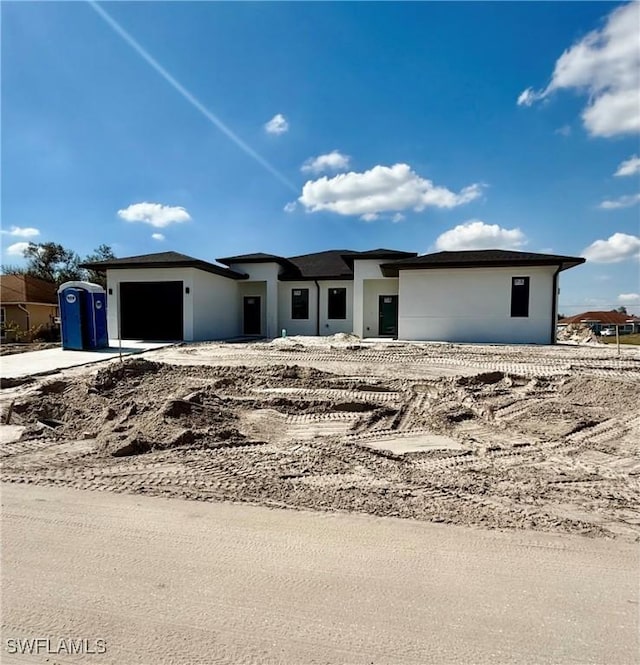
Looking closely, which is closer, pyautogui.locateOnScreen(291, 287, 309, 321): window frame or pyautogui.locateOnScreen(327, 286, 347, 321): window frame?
pyautogui.locateOnScreen(327, 286, 347, 321): window frame

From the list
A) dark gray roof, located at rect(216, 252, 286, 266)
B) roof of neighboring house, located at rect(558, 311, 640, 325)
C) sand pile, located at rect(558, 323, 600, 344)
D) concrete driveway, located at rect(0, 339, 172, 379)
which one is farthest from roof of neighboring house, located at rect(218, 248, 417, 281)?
roof of neighboring house, located at rect(558, 311, 640, 325)

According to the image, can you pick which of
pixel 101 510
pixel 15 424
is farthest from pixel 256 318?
pixel 101 510

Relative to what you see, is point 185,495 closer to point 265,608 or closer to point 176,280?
point 265,608

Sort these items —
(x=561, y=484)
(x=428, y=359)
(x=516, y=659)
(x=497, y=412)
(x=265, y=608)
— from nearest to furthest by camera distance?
(x=516, y=659) → (x=265, y=608) → (x=561, y=484) → (x=497, y=412) → (x=428, y=359)

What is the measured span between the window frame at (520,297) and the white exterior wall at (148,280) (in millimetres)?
13157

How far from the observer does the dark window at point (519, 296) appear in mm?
16547

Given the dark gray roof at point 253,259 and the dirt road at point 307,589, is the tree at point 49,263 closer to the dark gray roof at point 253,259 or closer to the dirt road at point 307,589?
the dark gray roof at point 253,259

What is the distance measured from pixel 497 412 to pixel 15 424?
7.86 metres

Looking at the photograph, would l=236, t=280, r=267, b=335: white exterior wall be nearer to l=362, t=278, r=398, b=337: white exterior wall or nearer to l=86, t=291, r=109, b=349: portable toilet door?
l=362, t=278, r=398, b=337: white exterior wall

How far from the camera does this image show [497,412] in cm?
716

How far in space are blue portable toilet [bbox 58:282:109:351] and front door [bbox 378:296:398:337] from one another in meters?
12.3

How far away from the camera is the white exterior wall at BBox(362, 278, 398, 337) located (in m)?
20.4

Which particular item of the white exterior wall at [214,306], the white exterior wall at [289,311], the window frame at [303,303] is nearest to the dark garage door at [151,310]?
the white exterior wall at [214,306]

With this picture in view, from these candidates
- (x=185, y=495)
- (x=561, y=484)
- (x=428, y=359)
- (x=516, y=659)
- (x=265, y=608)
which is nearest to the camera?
(x=516, y=659)
